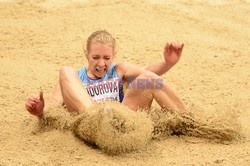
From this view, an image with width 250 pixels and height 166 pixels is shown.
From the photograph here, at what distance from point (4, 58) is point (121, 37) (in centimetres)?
116

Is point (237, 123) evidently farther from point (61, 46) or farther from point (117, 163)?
point (61, 46)

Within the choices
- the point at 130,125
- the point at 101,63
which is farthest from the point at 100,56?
the point at 130,125

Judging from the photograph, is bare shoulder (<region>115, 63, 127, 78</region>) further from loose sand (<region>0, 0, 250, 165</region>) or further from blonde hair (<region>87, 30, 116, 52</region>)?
loose sand (<region>0, 0, 250, 165</region>)

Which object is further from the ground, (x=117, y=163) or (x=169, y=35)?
(x=169, y=35)

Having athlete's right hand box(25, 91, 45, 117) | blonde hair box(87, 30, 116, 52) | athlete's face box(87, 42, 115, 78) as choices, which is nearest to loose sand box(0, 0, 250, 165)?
athlete's right hand box(25, 91, 45, 117)

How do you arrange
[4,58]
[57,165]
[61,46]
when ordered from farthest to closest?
[61,46]
[4,58]
[57,165]

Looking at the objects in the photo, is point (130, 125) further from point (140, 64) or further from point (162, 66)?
point (140, 64)

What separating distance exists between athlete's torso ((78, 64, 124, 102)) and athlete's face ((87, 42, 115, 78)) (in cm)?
7

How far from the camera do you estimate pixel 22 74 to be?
4.13 metres

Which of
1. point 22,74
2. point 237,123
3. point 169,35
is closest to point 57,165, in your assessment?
point 237,123

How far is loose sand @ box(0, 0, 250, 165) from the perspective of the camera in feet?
8.82

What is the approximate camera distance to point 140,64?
4.48 m

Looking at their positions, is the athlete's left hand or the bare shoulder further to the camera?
the bare shoulder

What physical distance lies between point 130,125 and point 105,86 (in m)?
0.53
